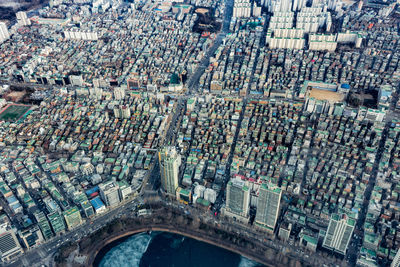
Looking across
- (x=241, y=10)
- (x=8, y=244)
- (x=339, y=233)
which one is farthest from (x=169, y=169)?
(x=241, y=10)

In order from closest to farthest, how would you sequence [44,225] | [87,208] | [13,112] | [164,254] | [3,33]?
1. [44,225]
2. [164,254]
3. [87,208]
4. [13,112]
5. [3,33]

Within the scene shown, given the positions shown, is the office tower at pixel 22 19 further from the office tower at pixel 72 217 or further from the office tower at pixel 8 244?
the office tower at pixel 8 244

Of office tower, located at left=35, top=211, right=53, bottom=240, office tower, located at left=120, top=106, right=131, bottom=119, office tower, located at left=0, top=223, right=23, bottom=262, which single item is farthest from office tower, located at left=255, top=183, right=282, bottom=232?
office tower, located at left=120, top=106, right=131, bottom=119

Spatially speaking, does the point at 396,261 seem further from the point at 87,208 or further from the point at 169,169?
the point at 87,208

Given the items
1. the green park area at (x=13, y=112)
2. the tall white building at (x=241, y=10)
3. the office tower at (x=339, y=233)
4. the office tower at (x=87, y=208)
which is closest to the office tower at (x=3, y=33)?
the green park area at (x=13, y=112)

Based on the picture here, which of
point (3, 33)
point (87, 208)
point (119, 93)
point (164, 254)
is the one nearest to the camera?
point (164, 254)

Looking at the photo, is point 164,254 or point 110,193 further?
point 110,193

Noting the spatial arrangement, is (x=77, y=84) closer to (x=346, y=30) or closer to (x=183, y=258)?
(x=183, y=258)
